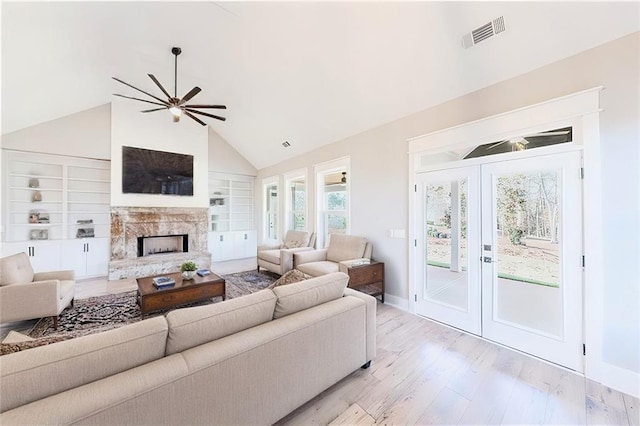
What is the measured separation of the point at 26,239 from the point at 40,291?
10.6 feet

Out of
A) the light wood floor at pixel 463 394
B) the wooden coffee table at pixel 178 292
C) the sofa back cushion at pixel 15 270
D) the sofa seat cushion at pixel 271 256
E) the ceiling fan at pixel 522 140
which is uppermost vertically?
the ceiling fan at pixel 522 140

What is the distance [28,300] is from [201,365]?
302 cm

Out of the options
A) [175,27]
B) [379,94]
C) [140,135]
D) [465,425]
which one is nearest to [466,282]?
[465,425]

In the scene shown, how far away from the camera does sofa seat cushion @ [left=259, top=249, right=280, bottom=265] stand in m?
5.08

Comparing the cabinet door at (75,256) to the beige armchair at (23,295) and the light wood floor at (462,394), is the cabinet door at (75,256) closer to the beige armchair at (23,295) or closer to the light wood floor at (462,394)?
the beige armchair at (23,295)

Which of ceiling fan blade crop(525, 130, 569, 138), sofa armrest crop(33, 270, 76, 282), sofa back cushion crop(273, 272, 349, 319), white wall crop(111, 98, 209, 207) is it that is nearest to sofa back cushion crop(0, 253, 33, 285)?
sofa armrest crop(33, 270, 76, 282)

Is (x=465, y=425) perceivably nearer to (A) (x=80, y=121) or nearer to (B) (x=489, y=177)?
(B) (x=489, y=177)

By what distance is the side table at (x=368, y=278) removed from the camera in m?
3.55

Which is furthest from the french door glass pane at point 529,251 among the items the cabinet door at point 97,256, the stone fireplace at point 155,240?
the cabinet door at point 97,256

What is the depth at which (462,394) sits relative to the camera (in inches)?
77.1

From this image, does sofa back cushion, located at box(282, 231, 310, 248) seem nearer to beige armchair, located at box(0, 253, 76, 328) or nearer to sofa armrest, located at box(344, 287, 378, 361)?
sofa armrest, located at box(344, 287, 378, 361)

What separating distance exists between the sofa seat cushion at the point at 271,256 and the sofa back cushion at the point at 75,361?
375 centimetres

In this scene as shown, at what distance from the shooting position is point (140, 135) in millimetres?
5602

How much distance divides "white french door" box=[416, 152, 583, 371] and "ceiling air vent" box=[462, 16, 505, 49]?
49.7 inches
